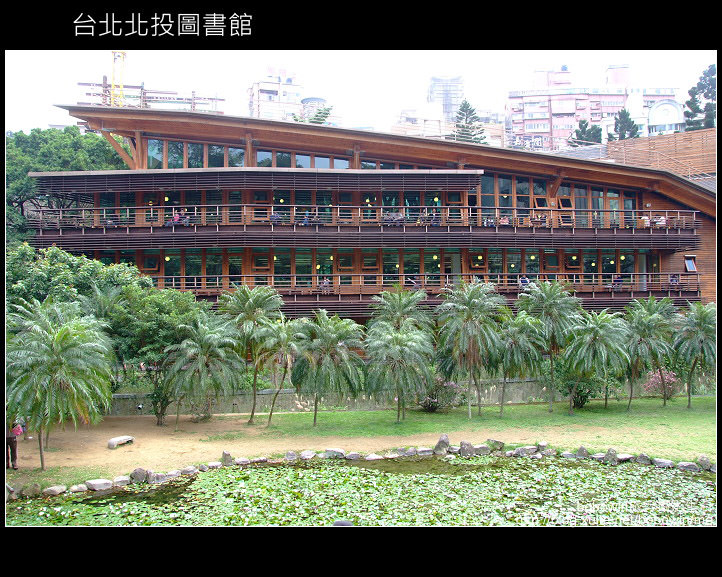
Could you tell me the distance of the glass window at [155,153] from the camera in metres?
35.8

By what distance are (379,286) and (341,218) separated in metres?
4.77

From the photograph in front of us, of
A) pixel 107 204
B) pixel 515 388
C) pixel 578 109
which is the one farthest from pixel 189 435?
pixel 578 109

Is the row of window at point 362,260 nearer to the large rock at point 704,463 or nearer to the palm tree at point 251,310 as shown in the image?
the palm tree at point 251,310

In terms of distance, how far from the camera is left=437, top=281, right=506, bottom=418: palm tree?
23578 mm

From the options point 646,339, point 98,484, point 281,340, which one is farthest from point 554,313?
point 98,484

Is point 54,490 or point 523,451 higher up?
point 54,490

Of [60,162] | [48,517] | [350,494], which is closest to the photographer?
[48,517]

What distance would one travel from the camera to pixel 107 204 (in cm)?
3534

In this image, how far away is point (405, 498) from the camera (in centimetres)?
1509

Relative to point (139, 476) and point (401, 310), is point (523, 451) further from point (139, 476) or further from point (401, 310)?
point (139, 476)

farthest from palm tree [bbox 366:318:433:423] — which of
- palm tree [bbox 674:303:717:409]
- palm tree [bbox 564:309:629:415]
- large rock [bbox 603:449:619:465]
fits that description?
palm tree [bbox 674:303:717:409]

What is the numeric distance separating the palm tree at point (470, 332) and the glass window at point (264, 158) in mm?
16766

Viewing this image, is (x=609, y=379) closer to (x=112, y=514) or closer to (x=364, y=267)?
(x=364, y=267)

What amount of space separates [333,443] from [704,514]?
1075 cm
